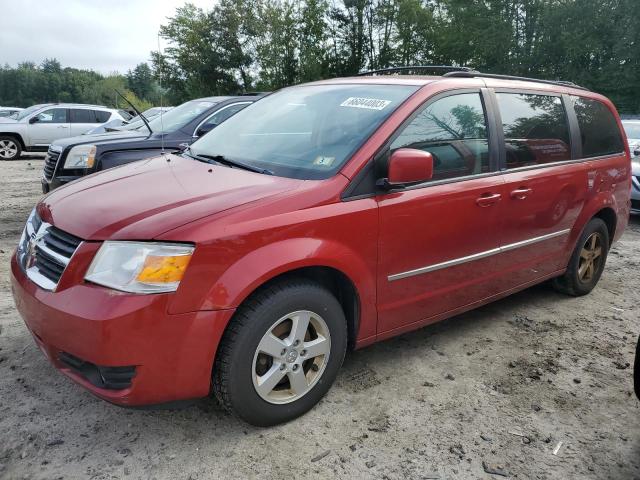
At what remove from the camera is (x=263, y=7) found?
128 feet

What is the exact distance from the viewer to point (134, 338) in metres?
2.10

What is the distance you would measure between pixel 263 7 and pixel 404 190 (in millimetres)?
40278

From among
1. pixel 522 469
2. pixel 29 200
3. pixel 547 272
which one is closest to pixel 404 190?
pixel 522 469

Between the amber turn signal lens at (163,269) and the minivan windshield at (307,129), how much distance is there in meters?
0.82

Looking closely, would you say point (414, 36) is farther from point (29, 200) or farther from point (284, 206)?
point (284, 206)

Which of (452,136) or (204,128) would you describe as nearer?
(452,136)

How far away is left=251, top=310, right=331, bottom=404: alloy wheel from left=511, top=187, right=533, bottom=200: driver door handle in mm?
1644

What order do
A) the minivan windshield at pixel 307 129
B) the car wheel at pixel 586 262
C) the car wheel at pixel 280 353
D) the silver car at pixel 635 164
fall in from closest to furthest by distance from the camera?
the car wheel at pixel 280 353 → the minivan windshield at pixel 307 129 → the car wheel at pixel 586 262 → the silver car at pixel 635 164

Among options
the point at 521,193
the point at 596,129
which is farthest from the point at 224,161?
the point at 596,129

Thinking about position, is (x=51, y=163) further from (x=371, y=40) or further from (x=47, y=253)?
(x=371, y=40)

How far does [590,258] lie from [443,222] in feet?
7.23

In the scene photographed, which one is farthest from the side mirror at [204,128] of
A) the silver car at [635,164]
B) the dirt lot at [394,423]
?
the silver car at [635,164]

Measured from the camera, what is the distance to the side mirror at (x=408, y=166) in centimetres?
264

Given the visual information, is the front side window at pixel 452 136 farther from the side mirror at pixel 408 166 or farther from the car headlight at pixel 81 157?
the car headlight at pixel 81 157
